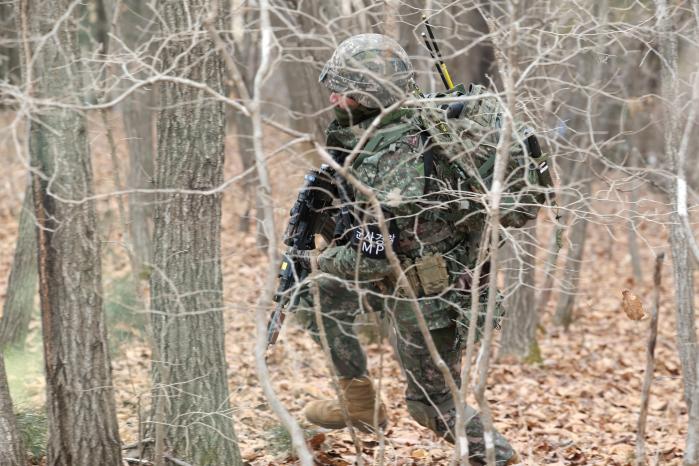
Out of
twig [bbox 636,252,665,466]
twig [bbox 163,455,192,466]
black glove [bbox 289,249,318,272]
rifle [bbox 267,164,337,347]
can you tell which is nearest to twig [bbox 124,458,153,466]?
twig [bbox 163,455,192,466]

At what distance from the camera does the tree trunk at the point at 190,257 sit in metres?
3.97

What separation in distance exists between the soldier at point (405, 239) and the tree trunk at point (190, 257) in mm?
577

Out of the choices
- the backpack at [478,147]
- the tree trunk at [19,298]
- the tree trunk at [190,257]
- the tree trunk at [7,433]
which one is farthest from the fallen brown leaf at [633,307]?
the tree trunk at [19,298]

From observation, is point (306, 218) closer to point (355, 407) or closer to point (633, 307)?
point (355, 407)

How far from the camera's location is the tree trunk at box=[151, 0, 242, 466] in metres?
3.97

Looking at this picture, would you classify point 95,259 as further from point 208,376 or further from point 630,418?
point 630,418

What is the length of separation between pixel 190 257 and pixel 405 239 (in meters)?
1.08

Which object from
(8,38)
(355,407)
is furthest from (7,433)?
(8,38)

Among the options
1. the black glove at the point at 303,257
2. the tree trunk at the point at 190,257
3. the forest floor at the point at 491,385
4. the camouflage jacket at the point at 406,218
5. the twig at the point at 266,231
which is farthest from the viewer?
the forest floor at the point at 491,385

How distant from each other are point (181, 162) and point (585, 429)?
365cm

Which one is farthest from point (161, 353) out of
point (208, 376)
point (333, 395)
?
point (333, 395)

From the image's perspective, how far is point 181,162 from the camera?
3984 millimetres

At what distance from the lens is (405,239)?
14.2 feet

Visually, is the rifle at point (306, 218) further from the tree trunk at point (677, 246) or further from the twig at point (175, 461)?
the tree trunk at point (677, 246)
